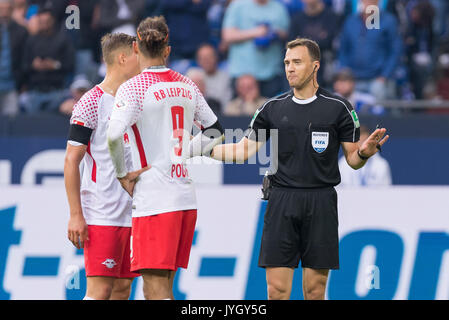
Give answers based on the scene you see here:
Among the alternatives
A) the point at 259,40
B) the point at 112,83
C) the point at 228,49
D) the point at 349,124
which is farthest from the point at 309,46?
the point at 228,49

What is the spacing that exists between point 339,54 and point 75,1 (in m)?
3.56

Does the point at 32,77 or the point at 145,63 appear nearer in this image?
the point at 145,63

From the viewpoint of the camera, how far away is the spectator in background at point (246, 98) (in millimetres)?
10289

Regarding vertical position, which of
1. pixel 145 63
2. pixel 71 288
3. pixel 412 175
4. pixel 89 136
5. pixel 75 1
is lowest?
pixel 71 288

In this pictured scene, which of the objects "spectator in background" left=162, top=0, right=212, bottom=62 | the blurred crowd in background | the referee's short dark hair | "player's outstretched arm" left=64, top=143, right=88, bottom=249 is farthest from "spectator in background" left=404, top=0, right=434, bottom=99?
"player's outstretched arm" left=64, top=143, right=88, bottom=249

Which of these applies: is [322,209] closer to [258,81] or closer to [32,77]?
[258,81]

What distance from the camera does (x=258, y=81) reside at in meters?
10.6

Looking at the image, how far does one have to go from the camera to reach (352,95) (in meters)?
10.1

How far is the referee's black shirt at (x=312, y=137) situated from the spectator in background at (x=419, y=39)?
222 inches

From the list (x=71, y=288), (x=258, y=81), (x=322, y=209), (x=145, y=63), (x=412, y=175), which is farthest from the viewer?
(x=258, y=81)

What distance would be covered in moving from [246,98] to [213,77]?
2.22 ft

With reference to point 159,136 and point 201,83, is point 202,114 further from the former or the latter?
point 201,83

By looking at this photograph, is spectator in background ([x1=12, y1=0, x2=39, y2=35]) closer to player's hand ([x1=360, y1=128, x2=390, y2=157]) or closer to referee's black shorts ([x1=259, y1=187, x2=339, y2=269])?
referee's black shorts ([x1=259, y1=187, x2=339, y2=269])

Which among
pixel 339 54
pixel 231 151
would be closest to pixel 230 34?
pixel 339 54
